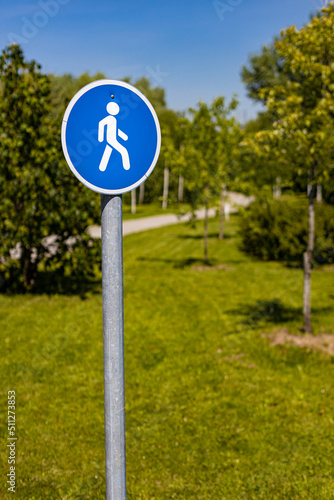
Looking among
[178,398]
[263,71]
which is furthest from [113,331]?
[263,71]

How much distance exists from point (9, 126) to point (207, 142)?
7005 millimetres

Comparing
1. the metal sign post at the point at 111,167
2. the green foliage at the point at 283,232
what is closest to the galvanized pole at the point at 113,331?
the metal sign post at the point at 111,167

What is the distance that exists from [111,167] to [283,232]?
1351 cm

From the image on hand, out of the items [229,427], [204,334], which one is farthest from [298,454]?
[204,334]

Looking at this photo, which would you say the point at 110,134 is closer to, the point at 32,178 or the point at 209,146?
the point at 32,178

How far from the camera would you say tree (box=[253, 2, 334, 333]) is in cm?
668

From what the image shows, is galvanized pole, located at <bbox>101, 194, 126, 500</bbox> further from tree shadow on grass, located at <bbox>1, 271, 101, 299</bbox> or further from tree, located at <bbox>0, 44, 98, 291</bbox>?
tree shadow on grass, located at <bbox>1, 271, 101, 299</bbox>

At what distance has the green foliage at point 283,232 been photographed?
1452cm

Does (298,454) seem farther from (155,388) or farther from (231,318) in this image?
(231,318)

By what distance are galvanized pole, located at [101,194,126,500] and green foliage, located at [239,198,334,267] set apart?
1290 cm

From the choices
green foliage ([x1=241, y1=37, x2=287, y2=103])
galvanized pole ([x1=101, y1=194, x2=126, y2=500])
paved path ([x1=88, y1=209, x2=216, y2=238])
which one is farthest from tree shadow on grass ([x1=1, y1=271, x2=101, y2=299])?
green foliage ([x1=241, y1=37, x2=287, y2=103])

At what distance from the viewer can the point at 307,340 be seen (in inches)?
282

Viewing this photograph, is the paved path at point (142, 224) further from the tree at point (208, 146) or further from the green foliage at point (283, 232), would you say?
the tree at point (208, 146)

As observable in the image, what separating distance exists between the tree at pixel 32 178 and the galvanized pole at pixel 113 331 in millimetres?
6858
